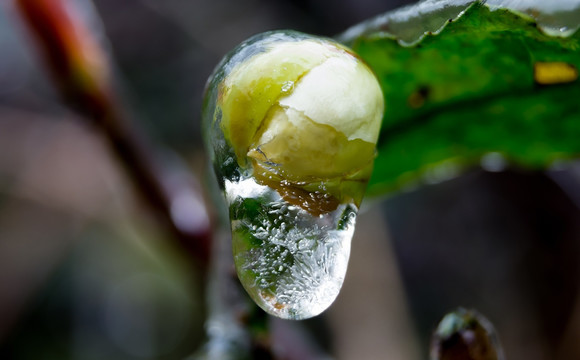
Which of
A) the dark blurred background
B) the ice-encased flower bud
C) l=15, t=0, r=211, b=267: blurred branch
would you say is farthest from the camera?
the dark blurred background

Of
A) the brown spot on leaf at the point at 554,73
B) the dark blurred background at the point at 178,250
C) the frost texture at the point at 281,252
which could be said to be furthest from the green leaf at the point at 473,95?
the dark blurred background at the point at 178,250

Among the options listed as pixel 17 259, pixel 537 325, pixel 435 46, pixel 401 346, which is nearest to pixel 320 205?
pixel 435 46

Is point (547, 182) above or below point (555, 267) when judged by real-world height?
above

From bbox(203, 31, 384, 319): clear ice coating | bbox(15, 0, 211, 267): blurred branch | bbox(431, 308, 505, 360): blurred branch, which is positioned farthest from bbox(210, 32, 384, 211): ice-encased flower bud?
bbox(15, 0, 211, 267): blurred branch

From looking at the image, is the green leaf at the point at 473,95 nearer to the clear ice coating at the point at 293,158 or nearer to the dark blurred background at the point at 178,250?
the clear ice coating at the point at 293,158

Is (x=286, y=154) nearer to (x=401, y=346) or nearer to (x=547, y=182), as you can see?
(x=401, y=346)

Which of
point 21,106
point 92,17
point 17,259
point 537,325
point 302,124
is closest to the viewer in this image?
point 302,124

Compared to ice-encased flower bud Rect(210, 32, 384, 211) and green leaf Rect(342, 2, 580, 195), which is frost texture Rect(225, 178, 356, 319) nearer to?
ice-encased flower bud Rect(210, 32, 384, 211)

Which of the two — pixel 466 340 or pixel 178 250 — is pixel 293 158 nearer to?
pixel 466 340
